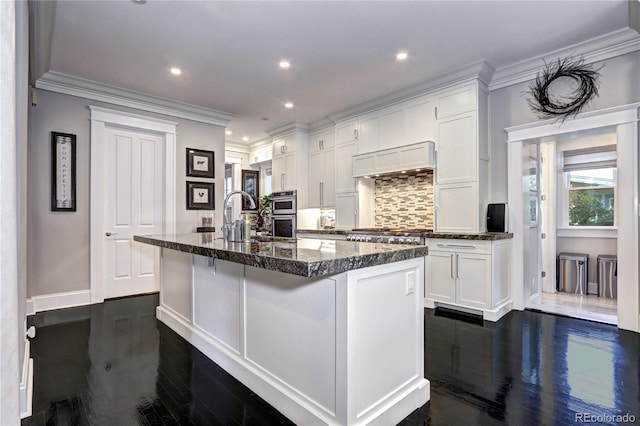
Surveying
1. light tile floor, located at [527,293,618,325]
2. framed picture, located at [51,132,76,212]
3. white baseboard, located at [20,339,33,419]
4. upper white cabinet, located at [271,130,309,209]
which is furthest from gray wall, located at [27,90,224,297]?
light tile floor, located at [527,293,618,325]

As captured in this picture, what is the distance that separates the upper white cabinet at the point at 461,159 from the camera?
12.1 ft

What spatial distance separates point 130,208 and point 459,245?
420 cm

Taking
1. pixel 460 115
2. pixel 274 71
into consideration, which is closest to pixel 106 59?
pixel 274 71

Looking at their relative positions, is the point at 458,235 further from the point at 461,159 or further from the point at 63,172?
the point at 63,172

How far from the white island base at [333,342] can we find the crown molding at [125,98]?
344 cm

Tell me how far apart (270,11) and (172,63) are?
1456 millimetres

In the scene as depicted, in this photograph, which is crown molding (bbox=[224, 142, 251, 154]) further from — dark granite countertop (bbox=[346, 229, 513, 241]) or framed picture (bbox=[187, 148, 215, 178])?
dark granite countertop (bbox=[346, 229, 513, 241])

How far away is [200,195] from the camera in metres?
5.09

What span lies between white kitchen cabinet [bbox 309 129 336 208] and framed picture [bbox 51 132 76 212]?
3.48 metres

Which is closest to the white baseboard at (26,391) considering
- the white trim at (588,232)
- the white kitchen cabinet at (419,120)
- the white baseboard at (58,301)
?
the white baseboard at (58,301)

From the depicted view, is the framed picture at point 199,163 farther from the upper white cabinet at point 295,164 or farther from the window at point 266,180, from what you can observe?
the window at point 266,180

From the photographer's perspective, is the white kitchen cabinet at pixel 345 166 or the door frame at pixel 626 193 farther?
the white kitchen cabinet at pixel 345 166

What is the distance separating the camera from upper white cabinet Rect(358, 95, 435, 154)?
13.5 ft

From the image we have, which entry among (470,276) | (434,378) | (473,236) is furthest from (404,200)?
(434,378)
